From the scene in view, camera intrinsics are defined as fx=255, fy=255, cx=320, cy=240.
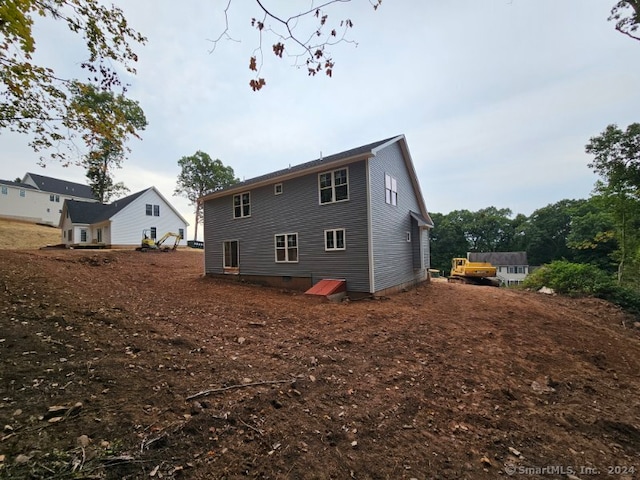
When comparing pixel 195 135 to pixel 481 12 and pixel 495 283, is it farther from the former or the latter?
pixel 495 283

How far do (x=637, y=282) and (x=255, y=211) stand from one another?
20219 mm

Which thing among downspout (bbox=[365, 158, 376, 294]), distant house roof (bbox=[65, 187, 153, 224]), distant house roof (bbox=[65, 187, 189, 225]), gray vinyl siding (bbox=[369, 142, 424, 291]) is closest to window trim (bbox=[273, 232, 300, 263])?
downspout (bbox=[365, 158, 376, 294])

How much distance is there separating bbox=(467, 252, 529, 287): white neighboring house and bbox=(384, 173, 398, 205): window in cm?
4363

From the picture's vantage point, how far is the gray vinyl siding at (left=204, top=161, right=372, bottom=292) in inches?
412

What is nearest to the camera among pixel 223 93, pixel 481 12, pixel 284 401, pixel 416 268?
pixel 284 401

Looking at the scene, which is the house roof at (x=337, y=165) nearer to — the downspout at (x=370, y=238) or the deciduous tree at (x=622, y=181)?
the downspout at (x=370, y=238)

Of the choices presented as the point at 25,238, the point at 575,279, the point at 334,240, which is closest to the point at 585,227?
the point at 575,279

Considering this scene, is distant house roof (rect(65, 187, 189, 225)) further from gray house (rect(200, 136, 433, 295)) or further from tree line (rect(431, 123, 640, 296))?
tree line (rect(431, 123, 640, 296))

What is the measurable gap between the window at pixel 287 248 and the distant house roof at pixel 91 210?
22.5 meters

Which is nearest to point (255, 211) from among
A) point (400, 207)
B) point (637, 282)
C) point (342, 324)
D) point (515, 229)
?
point (400, 207)

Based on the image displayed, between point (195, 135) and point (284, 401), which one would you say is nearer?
point (284, 401)

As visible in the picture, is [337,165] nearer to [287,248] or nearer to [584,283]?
[287,248]

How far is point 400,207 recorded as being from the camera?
43.7 feet

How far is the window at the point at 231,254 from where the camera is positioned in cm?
1491
